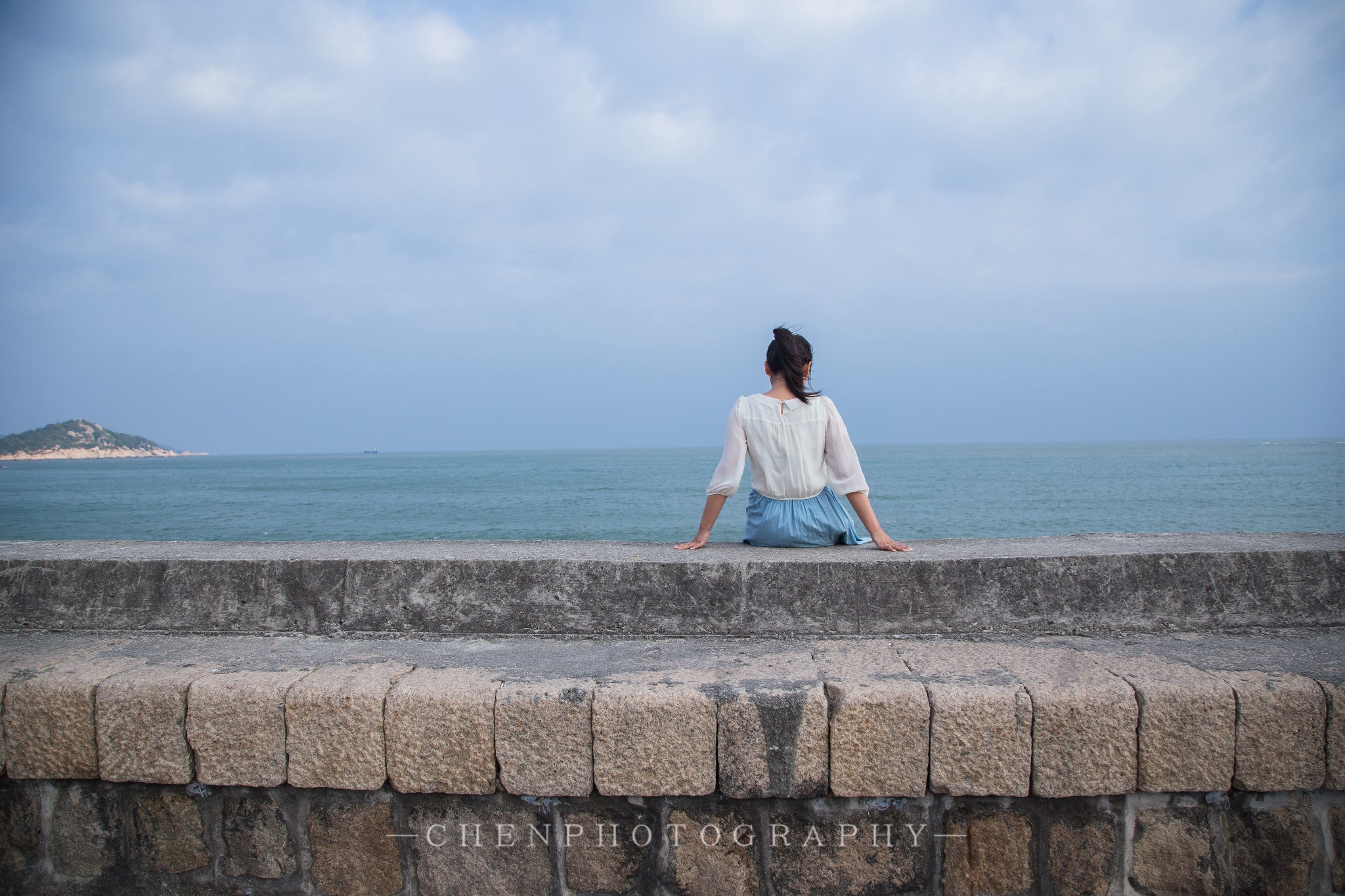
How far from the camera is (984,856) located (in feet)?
7.37

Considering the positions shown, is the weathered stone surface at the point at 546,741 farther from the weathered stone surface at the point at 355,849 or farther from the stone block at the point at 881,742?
the stone block at the point at 881,742

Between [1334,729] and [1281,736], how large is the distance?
15cm

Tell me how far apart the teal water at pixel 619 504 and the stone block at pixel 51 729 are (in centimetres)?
1215

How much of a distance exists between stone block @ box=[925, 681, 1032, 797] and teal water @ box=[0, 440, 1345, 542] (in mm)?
10749

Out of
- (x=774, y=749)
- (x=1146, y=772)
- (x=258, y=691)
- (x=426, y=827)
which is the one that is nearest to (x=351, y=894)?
(x=426, y=827)

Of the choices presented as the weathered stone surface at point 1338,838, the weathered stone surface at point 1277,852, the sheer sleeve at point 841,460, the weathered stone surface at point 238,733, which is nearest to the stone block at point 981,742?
the weathered stone surface at point 1277,852

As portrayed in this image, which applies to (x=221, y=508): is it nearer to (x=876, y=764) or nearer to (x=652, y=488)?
(x=652, y=488)

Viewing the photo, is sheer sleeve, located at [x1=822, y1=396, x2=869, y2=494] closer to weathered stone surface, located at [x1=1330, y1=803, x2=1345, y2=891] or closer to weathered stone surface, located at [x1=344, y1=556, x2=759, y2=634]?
weathered stone surface, located at [x1=344, y1=556, x2=759, y2=634]

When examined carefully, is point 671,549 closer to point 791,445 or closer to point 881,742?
point 791,445

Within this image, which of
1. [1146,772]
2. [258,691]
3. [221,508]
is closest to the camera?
[1146,772]

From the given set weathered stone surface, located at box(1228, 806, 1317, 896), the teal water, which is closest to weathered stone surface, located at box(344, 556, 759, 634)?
weathered stone surface, located at box(1228, 806, 1317, 896)

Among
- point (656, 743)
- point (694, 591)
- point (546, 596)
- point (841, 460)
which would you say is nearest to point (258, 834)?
point (546, 596)

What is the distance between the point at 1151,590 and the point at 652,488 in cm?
4309

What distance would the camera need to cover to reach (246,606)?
9.81ft
